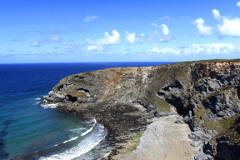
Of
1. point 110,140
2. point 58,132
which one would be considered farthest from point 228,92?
point 58,132

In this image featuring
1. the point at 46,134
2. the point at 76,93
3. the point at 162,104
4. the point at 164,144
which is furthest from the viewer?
the point at 76,93

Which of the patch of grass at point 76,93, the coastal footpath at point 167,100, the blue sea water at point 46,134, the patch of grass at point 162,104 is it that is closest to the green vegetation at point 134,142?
the coastal footpath at point 167,100

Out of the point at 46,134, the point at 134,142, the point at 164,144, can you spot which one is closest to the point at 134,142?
the point at 134,142

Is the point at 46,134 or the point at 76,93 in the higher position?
the point at 76,93

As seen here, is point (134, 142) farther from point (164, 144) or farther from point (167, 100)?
point (167, 100)

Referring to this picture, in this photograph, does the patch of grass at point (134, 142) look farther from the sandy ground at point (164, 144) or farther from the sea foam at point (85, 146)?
the sea foam at point (85, 146)

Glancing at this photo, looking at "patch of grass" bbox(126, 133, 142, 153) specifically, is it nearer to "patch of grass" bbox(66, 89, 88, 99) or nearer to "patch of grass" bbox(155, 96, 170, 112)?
"patch of grass" bbox(155, 96, 170, 112)
